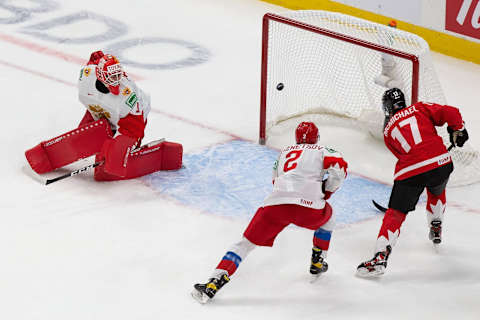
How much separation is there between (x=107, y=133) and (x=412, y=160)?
5.80 ft

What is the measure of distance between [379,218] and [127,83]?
61.6 inches

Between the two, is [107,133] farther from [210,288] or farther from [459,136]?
[459,136]

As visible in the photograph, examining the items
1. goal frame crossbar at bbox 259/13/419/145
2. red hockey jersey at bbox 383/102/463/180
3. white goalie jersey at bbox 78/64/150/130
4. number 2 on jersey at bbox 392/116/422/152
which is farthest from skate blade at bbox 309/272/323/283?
white goalie jersey at bbox 78/64/150/130

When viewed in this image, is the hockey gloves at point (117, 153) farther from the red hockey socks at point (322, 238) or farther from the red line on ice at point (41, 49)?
the red line on ice at point (41, 49)

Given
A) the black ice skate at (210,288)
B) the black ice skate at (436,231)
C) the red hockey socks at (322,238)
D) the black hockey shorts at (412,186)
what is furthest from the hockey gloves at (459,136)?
the black ice skate at (210,288)

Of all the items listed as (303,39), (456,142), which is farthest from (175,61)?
(456,142)

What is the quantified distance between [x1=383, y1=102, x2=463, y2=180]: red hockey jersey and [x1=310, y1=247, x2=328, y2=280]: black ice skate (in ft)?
1.75

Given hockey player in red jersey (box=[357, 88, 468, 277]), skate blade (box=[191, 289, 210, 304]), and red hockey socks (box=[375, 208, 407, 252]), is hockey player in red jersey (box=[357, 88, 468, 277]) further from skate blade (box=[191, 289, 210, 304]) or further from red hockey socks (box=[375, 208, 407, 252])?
skate blade (box=[191, 289, 210, 304])

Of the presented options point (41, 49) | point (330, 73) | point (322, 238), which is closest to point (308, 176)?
point (322, 238)

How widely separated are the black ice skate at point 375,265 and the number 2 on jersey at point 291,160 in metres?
0.62

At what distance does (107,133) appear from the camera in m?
4.94

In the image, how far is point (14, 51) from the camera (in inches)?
279

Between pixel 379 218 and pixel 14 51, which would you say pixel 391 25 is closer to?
pixel 379 218

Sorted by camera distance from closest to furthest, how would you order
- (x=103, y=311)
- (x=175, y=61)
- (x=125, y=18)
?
(x=103, y=311) < (x=175, y=61) < (x=125, y=18)
